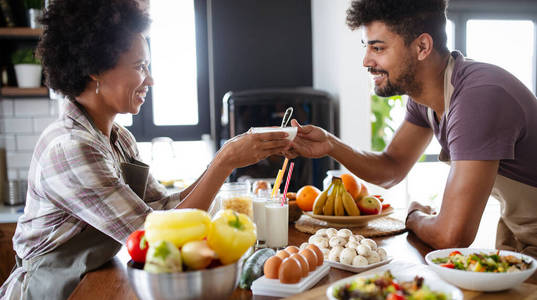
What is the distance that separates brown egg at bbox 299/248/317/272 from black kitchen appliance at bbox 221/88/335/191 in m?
2.25

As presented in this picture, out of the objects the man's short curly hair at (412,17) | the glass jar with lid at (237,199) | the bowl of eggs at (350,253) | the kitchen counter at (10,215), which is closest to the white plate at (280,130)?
the glass jar with lid at (237,199)

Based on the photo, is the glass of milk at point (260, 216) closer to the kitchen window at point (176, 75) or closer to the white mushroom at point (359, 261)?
the white mushroom at point (359, 261)

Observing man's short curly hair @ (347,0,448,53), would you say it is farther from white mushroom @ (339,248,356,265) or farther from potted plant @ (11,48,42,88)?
potted plant @ (11,48,42,88)

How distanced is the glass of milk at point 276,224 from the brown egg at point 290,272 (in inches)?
Answer: 14.6

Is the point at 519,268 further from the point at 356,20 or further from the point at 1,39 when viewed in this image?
the point at 1,39

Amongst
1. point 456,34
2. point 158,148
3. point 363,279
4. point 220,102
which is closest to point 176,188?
point 158,148

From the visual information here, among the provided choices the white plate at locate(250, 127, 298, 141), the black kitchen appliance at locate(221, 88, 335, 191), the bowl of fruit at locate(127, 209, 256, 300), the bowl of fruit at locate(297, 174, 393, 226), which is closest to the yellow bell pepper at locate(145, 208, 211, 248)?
the bowl of fruit at locate(127, 209, 256, 300)

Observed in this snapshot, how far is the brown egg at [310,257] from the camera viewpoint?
1.12 metres

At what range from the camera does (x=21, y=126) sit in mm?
3447

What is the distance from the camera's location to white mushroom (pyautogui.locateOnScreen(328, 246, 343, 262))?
123 cm

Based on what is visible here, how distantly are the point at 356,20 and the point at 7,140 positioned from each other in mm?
2743

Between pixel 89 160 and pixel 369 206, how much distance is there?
0.94 m

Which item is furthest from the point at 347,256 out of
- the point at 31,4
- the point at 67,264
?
the point at 31,4

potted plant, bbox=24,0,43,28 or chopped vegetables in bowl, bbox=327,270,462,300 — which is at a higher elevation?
potted plant, bbox=24,0,43,28
